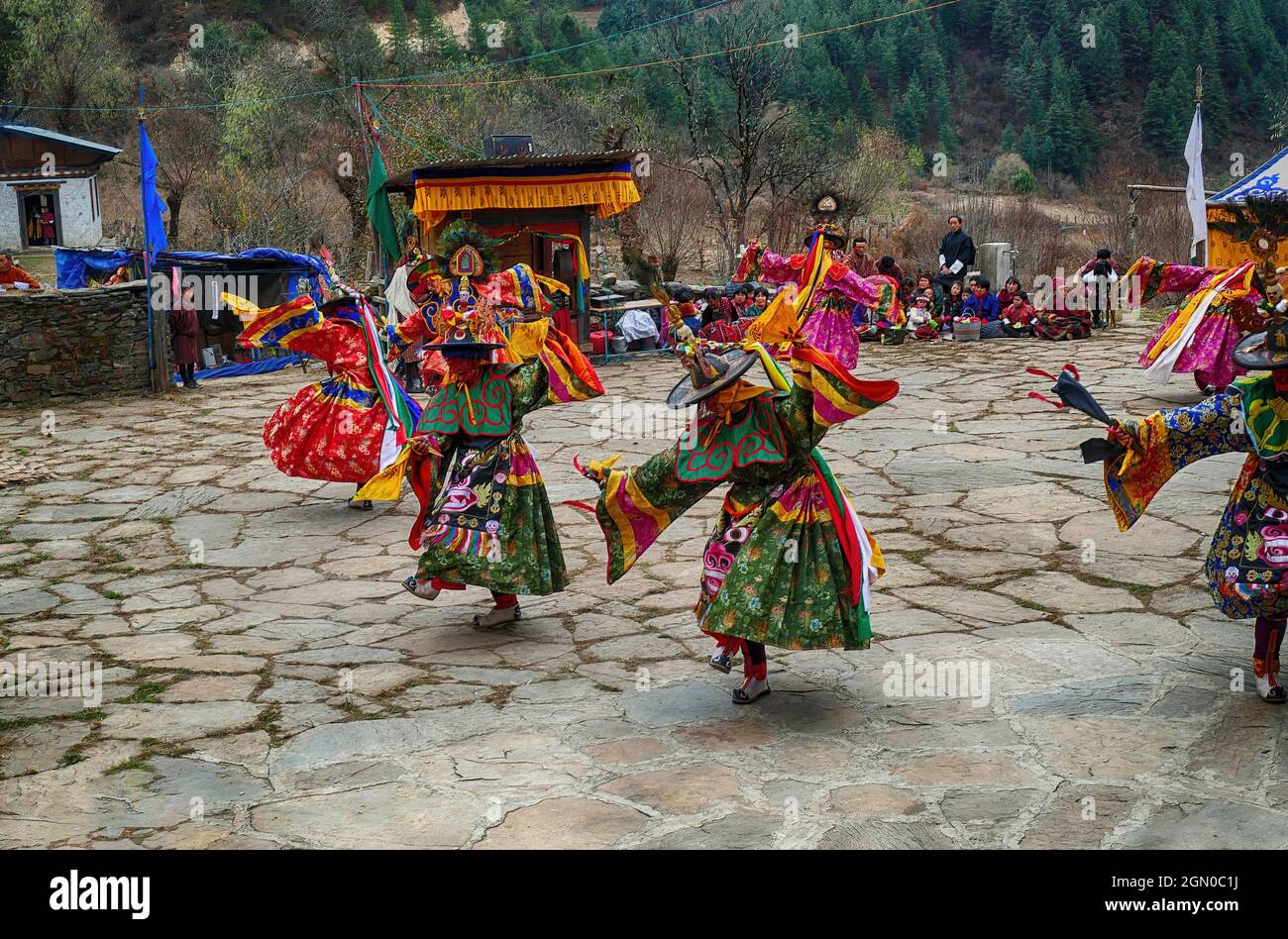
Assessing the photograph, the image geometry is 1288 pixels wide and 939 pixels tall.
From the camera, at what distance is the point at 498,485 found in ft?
22.5

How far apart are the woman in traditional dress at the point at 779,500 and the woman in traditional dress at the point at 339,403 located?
441cm

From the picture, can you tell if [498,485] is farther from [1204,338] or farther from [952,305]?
[952,305]

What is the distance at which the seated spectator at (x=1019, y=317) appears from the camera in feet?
58.9

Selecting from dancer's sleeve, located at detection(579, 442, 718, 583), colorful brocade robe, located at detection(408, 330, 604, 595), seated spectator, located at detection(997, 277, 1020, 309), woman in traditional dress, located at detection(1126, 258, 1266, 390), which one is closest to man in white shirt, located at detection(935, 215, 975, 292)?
seated spectator, located at detection(997, 277, 1020, 309)

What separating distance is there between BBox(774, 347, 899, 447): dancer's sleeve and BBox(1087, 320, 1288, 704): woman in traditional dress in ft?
3.60

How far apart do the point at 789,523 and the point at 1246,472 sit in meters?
1.91

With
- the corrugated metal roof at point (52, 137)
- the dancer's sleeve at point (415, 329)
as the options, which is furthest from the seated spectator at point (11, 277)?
the corrugated metal roof at point (52, 137)

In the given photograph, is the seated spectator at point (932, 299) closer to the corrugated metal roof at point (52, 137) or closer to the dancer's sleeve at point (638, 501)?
the dancer's sleeve at point (638, 501)

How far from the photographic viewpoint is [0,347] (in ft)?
49.8

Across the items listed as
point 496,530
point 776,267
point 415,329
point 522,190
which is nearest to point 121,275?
point 522,190

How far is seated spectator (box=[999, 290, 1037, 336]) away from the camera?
17953 mm

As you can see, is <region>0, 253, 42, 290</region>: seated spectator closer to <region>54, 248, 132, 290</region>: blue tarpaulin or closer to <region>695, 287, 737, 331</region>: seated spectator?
<region>54, 248, 132, 290</region>: blue tarpaulin

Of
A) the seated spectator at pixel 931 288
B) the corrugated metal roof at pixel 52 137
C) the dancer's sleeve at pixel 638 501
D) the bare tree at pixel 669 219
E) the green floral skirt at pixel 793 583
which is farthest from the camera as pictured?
the corrugated metal roof at pixel 52 137

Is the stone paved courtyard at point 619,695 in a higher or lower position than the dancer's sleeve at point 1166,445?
lower
